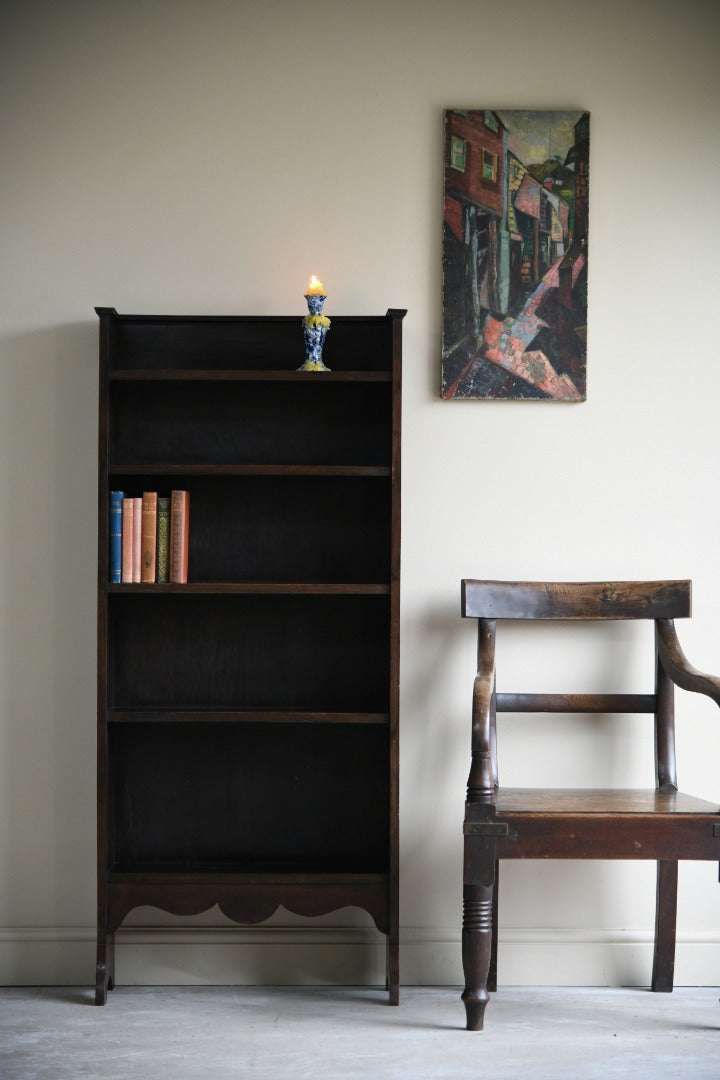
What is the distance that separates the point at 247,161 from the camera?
2777mm

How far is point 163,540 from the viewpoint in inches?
101

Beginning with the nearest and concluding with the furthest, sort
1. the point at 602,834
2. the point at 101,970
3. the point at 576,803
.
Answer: the point at 602,834
the point at 576,803
the point at 101,970

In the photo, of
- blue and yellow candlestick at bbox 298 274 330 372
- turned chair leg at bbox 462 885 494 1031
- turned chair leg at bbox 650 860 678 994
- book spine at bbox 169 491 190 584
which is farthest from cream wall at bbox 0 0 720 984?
turned chair leg at bbox 462 885 494 1031

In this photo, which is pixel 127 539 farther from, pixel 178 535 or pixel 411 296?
pixel 411 296

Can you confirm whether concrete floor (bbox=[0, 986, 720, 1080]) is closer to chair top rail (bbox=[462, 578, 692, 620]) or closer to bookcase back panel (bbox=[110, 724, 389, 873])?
bookcase back panel (bbox=[110, 724, 389, 873])

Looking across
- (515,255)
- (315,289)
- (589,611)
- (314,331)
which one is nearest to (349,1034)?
(589,611)

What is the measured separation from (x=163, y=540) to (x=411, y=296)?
0.94m

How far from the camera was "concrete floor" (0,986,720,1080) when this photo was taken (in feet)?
6.97

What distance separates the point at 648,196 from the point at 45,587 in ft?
6.44

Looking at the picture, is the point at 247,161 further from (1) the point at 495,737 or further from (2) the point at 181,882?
(2) the point at 181,882

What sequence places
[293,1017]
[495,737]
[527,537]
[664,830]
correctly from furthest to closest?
[527,537], [495,737], [293,1017], [664,830]

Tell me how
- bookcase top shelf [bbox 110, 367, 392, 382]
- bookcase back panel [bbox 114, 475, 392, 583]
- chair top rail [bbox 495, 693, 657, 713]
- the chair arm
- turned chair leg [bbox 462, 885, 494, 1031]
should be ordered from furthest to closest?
bookcase back panel [bbox 114, 475, 392, 583], chair top rail [bbox 495, 693, 657, 713], bookcase top shelf [bbox 110, 367, 392, 382], the chair arm, turned chair leg [bbox 462, 885, 494, 1031]

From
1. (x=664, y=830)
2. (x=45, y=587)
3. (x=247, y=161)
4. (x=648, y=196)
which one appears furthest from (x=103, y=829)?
(x=648, y=196)

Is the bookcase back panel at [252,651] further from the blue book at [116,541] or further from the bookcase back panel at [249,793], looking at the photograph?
the blue book at [116,541]
